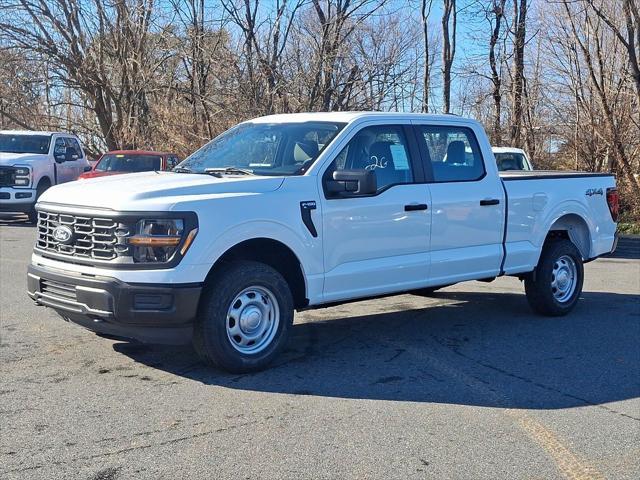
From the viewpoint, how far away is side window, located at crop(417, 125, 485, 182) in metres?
7.31

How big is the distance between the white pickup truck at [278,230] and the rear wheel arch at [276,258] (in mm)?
12

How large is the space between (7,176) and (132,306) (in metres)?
14.0

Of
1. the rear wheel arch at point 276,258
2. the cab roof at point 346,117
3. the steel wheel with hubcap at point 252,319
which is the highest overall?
the cab roof at point 346,117

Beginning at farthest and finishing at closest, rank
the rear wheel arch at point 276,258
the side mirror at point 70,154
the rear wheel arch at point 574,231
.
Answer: the side mirror at point 70,154 → the rear wheel arch at point 574,231 → the rear wheel arch at point 276,258

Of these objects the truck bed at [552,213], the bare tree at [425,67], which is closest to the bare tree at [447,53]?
the bare tree at [425,67]

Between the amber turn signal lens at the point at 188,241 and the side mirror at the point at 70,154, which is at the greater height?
the side mirror at the point at 70,154

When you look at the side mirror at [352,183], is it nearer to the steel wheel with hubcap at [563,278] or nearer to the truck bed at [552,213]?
the truck bed at [552,213]

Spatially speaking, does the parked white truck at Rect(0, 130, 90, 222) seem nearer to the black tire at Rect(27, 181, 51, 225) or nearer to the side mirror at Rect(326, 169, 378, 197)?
the black tire at Rect(27, 181, 51, 225)

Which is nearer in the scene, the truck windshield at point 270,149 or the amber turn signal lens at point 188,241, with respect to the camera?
the amber turn signal lens at point 188,241

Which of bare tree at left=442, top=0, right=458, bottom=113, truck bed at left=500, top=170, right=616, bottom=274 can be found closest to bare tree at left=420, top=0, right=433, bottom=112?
bare tree at left=442, top=0, right=458, bottom=113

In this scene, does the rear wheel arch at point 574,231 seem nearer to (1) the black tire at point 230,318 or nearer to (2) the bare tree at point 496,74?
(1) the black tire at point 230,318

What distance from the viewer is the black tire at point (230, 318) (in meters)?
5.68

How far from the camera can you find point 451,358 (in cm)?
664

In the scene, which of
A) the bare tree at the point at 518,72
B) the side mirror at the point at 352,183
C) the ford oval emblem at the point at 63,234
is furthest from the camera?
the bare tree at the point at 518,72
